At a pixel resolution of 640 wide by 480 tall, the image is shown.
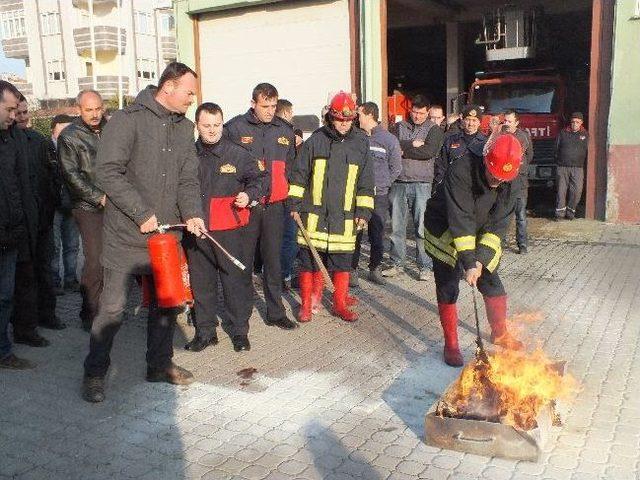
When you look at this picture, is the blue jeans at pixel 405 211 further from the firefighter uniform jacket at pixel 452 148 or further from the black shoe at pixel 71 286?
the black shoe at pixel 71 286

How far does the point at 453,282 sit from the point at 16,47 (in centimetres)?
5127

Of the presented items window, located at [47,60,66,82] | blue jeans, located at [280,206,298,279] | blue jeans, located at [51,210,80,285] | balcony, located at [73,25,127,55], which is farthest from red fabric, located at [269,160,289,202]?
window, located at [47,60,66,82]

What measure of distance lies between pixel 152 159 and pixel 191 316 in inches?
88.7

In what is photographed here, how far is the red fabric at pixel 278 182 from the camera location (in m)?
5.94

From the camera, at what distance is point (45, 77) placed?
4775cm

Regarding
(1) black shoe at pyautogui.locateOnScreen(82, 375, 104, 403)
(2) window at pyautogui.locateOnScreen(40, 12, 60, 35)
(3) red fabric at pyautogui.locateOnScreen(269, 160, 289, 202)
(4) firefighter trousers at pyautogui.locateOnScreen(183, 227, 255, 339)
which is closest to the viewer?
(1) black shoe at pyautogui.locateOnScreen(82, 375, 104, 403)

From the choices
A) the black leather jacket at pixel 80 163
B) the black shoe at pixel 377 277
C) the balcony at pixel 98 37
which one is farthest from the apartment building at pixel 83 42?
the black leather jacket at pixel 80 163

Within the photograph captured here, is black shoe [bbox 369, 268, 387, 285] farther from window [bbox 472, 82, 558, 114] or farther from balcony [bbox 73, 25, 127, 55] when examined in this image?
balcony [bbox 73, 25, 127, 55]

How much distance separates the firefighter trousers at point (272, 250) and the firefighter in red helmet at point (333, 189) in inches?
7.6

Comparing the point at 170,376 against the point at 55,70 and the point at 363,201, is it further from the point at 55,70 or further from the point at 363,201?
the point at 55,70

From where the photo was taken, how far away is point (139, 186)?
13.9 ft

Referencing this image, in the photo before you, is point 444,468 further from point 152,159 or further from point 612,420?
point 152,159

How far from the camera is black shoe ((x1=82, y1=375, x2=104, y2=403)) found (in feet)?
14.5

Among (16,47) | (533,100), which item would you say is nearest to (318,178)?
(533,100)
